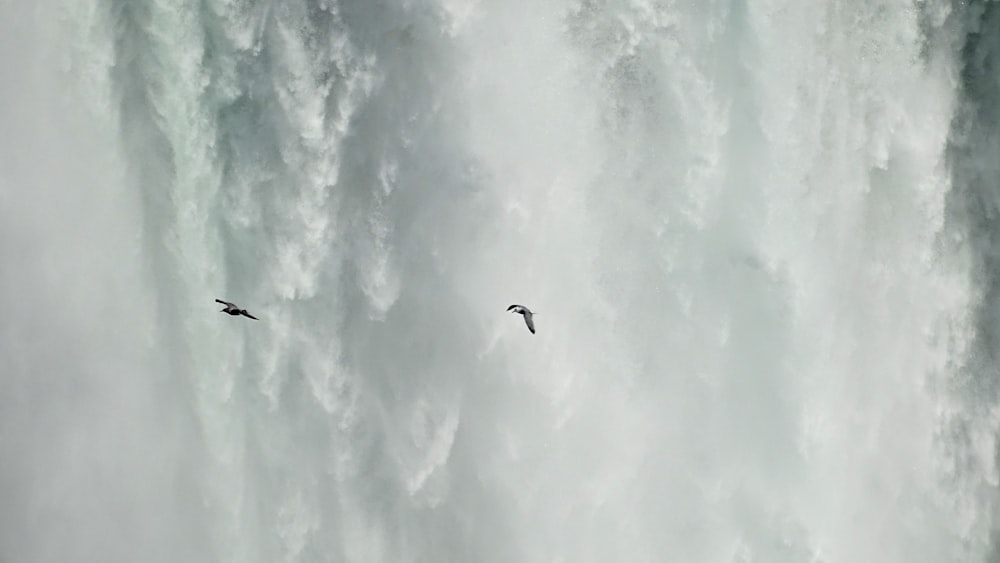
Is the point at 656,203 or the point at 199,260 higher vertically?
the point at 656,203

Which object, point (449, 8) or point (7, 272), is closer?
point (449, 8)

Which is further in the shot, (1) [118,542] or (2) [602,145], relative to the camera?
(1) [118,542]

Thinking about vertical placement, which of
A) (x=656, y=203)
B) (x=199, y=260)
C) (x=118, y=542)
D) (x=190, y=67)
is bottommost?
(x=118, y=542)

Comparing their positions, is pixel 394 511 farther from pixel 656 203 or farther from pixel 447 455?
pixel 656 203

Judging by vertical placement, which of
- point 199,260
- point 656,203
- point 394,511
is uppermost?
point 656,203

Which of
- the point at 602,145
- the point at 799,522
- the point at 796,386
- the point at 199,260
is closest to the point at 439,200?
the point at 602,145

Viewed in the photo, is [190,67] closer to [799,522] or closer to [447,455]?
[447,455]

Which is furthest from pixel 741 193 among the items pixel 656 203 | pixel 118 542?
pixel 118 542
